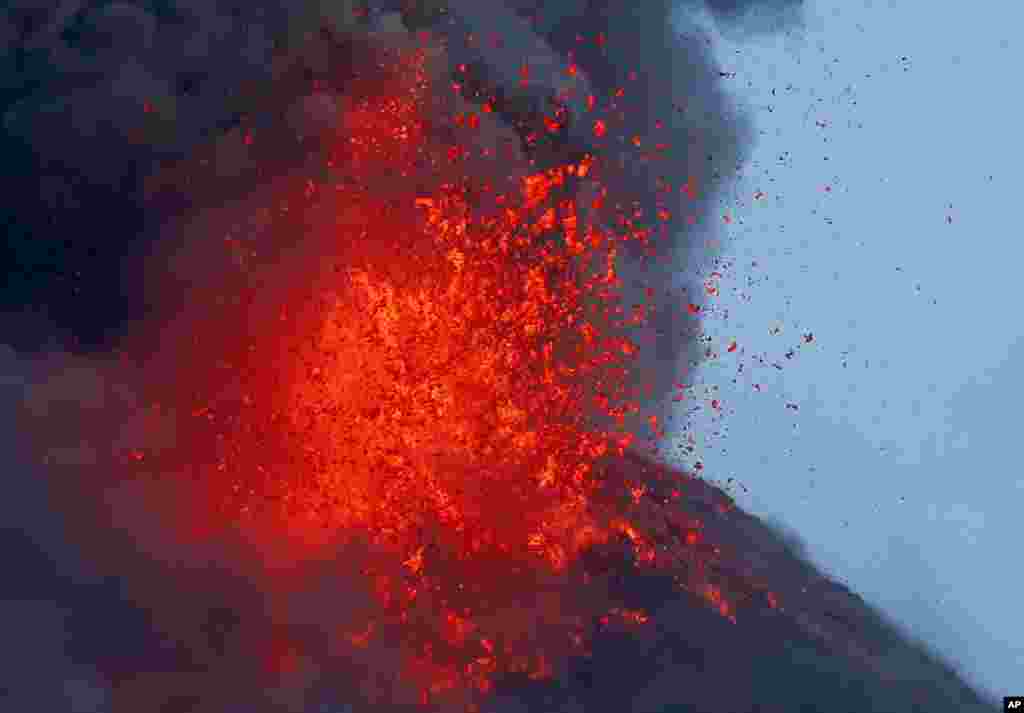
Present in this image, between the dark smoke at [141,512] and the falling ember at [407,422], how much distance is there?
1.82 feet

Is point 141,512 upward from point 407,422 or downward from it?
downward

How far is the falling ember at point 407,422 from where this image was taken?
45.5 feet

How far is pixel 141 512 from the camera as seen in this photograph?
44.4 ft

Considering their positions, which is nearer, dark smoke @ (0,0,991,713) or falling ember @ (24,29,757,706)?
dark smoke @ (0,0,991,713)

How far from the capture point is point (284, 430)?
15.0 m

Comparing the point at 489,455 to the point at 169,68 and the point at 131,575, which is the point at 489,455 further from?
the point at 169,68

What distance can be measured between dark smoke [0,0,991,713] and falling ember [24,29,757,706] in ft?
1.82

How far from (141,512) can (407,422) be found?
4.21m

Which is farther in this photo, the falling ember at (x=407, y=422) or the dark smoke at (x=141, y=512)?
the falling ember at (x=407, y=422)

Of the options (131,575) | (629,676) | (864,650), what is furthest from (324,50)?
(864,650)

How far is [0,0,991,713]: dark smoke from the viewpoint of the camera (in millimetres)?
12250

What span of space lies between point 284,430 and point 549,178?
30.2 ft

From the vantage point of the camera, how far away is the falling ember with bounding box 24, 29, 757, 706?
13867mm

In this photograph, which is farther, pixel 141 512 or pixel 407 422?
pixel 407 422
